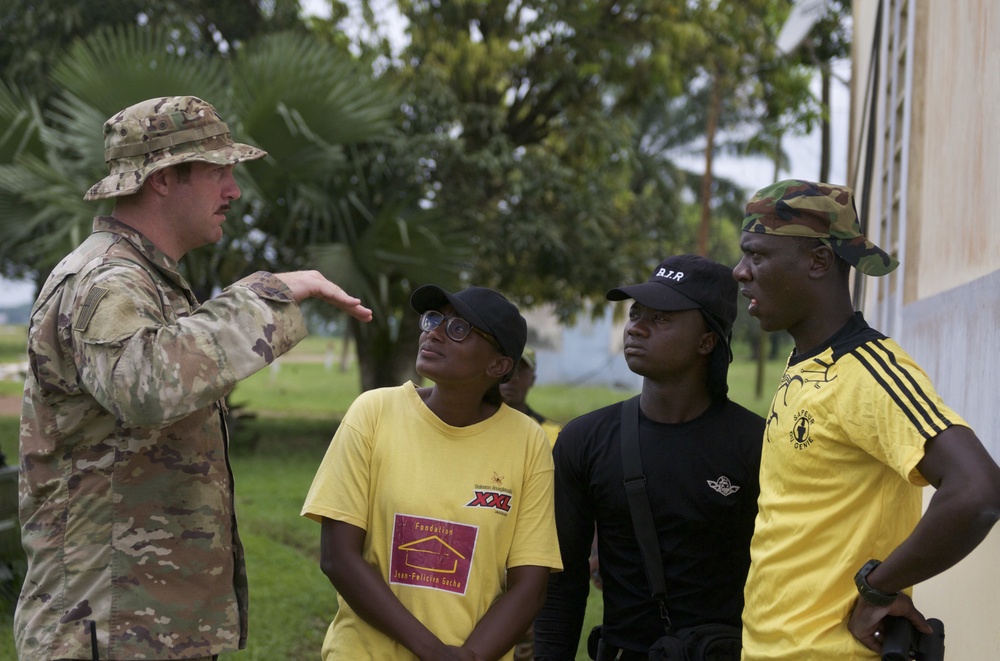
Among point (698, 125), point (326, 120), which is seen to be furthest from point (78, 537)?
point (698, 125)

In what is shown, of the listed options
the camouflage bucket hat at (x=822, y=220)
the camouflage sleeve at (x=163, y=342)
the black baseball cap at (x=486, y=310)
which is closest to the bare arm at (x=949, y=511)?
the camouflage bucket hat at (x=822, y=220)

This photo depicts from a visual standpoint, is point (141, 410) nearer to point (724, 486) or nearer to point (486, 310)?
point (486, 310)

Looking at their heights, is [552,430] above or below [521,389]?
below

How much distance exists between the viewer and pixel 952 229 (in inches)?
150

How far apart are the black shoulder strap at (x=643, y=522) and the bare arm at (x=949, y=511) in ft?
2.46

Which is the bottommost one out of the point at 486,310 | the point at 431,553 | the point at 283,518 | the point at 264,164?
the point at 283,518

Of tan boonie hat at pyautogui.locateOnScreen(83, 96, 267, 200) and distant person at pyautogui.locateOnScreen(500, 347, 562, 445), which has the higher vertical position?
tan boonie hat at pyautogui.locateOnScreen(83, 96, 267, 200)

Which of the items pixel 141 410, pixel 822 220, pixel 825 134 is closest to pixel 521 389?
pixel 822 220

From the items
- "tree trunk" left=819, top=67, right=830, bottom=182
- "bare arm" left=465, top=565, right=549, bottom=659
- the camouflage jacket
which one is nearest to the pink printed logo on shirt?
"bare arm" left=465, top=565, right=549, bottom=659

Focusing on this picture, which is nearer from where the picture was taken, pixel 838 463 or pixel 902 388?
pixel 902 388

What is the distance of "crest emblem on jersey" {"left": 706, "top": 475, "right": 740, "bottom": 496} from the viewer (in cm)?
278

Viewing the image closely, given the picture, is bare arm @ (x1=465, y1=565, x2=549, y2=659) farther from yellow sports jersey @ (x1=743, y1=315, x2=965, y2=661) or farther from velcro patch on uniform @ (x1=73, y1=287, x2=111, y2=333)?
velcro patch on uniform @ (x1=73, y1=287, x2=111, y2=333)

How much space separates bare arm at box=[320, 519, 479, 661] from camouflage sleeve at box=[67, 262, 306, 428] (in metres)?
0.68

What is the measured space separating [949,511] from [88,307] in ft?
5.49
